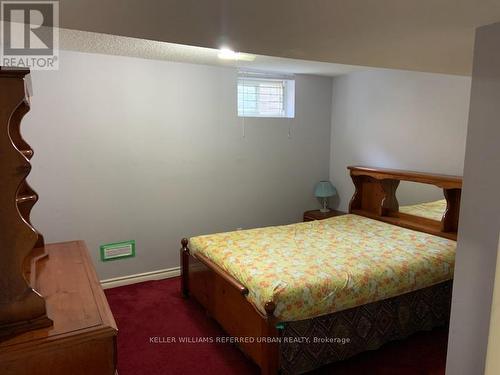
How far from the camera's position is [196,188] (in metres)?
3.87

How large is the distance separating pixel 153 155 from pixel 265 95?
5.08 feet

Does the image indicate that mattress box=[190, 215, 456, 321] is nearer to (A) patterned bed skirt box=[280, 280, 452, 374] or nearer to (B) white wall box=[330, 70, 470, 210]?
(A) patterned bed skirt box=[280, 280, 452, 374]

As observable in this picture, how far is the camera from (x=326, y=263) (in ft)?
8.08

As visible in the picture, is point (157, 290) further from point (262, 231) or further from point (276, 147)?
point (276, 147)

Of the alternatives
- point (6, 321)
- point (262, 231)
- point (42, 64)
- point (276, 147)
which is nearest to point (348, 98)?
point (276, 147)

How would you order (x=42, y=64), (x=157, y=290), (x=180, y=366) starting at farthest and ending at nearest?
(x=157, y=290) < (x=42, y=64) < (x=180, y=366)

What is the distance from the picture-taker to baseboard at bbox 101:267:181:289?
3.53 metres

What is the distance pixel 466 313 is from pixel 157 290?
2786 millimetres

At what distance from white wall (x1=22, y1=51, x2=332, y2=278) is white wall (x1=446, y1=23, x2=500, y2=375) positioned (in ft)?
9.38

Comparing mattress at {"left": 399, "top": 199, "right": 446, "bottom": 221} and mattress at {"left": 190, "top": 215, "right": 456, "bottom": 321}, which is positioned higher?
mattress at {"left": 399, "top": 199, "right": 446, "bottom": 221}

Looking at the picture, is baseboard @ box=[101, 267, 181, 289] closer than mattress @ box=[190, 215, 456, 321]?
No

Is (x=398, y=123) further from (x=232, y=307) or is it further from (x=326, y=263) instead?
(x=232, y=307)

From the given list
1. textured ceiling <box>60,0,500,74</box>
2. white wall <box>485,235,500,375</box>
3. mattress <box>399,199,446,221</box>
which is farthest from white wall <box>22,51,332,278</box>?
Answer: white wall <box>485,235,500,375</box>

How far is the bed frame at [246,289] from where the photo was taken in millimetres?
2096
